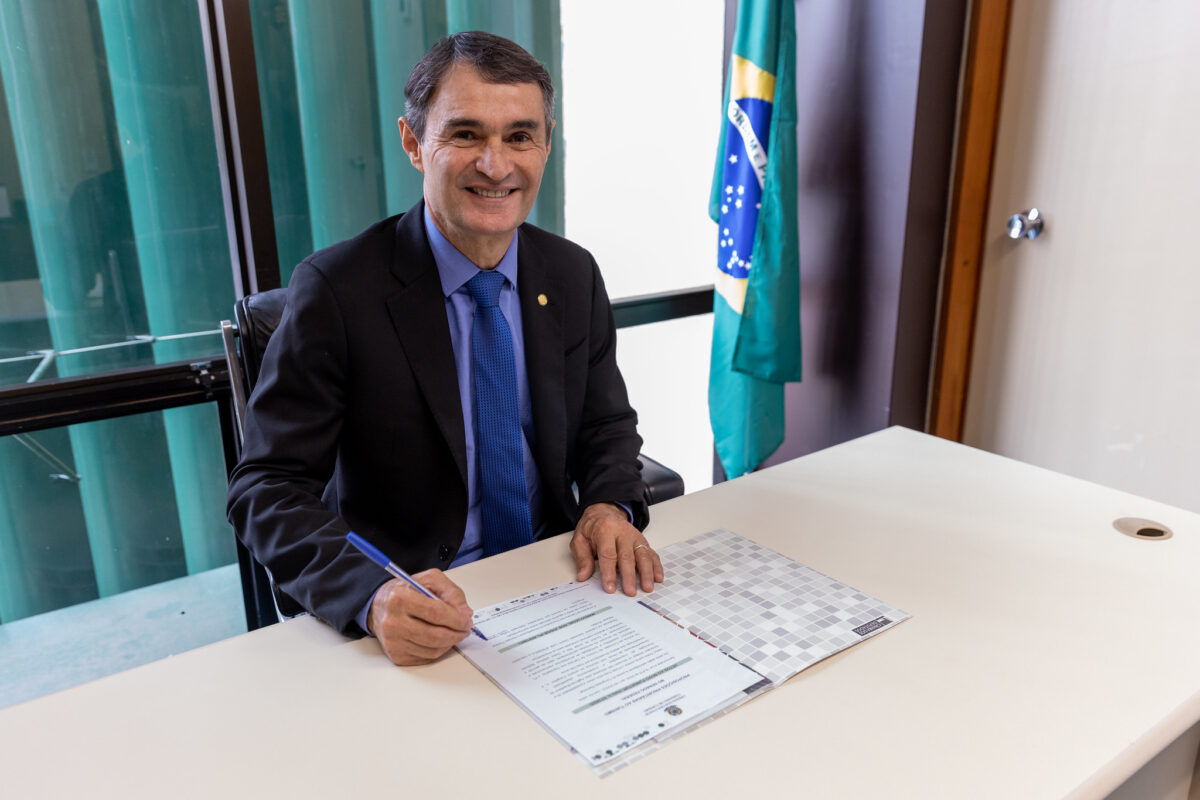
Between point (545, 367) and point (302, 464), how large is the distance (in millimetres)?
423

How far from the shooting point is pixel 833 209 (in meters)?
2.60

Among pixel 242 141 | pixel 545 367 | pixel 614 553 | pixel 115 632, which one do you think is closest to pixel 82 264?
pixel 242 141

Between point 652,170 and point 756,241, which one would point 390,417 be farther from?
point 652,170

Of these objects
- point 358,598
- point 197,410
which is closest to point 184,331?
point 197,410

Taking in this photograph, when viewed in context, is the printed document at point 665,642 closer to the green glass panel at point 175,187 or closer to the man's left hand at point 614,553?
the man's left hand at point 614,553

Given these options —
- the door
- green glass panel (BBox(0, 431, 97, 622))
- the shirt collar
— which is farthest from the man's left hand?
the door

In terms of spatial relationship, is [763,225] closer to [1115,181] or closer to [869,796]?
[1115,181]

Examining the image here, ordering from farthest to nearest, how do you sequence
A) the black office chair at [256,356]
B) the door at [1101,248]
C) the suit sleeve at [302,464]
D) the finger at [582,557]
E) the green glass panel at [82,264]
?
the door at [1101,248] < the green glass panel at [82,264] < the black office chair at [256,356] < the finger at [582,557] < the suit sleeve at [302,464]

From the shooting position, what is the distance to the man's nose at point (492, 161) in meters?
1.32

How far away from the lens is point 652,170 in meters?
2.84

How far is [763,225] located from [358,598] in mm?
1785

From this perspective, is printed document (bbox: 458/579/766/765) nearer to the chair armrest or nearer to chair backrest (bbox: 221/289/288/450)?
the chair armrest

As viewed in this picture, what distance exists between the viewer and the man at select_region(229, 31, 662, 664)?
4.16ft

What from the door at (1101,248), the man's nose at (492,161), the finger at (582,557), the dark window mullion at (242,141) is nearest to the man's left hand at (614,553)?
the finger at (582,557)
